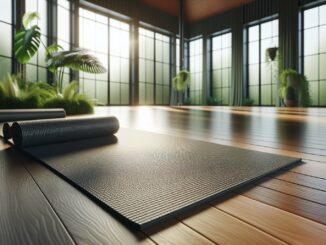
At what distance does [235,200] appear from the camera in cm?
83

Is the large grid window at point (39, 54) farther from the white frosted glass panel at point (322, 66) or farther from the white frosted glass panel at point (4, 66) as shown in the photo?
the white frosted glass panel at point (322, 66)

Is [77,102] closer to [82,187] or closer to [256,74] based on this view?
[82,187]

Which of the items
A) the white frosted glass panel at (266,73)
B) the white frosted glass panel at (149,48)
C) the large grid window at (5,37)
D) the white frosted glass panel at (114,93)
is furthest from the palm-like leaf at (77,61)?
the white frosted glass panel at (266,73)

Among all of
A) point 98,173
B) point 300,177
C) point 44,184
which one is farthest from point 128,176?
point 300,177

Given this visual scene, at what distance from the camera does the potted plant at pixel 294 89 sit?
847 centimetres

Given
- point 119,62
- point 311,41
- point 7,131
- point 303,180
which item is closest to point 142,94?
point 119,62

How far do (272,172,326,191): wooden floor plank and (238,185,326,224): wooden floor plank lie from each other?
15 cm

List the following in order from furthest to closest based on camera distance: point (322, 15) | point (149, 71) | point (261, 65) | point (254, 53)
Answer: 1. point (149, 71)
2. point (254, 53)
3. point (261, 65)
4. point (322, 15)

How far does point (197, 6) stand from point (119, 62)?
4673 mm

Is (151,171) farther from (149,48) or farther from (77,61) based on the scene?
(149,48)

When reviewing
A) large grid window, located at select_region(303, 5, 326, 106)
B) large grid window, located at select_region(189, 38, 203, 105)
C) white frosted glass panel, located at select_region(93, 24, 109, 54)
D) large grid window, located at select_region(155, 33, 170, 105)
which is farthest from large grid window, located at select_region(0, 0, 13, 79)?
large grid window, located at select_region(303, 5, 326, 106)

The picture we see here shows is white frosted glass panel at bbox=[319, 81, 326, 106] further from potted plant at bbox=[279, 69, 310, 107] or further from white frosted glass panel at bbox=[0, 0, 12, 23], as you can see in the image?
white frosted glass panel at bbox=[0, 0, 12, 23]

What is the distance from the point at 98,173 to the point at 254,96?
1099cm

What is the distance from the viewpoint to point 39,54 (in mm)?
8047
